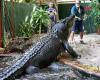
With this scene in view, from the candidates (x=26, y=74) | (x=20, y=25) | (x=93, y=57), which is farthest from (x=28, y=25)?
(x=26, y=74)

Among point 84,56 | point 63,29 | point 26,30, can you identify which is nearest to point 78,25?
point 63,29

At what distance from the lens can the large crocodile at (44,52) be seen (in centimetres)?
850

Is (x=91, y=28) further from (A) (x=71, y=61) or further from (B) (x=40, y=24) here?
(A) (x=71, y=61)

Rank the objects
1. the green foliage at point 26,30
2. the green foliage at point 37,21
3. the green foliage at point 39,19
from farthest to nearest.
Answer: the green foliage at point 39,19
the green foliage at point 37,21
the green foliage at point 26,30

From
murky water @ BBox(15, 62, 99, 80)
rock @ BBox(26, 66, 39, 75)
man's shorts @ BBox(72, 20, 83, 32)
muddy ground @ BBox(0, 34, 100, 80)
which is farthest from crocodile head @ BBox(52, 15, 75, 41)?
man's shorts @ BBox(72, 20, 83, 32)

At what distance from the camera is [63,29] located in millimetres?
11008

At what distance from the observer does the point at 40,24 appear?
19625 millimetres

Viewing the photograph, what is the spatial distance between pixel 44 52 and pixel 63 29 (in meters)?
1.75

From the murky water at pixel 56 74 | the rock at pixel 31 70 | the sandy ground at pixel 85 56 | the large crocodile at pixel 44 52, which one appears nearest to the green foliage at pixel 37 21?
the sandy ground at pixel 85 56

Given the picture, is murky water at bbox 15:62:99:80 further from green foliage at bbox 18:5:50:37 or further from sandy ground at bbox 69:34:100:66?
green foliage at bbox 18:5:50:37

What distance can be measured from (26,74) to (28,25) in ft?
31.5

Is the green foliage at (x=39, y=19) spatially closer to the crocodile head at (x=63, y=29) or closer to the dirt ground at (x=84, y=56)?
the dirt ground at (x=84, y=56)

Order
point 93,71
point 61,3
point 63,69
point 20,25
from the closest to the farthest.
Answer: point 93,71, point 63,69, point 20,25, point 61,3

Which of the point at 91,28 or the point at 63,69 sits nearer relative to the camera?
the point at 63,69
